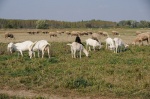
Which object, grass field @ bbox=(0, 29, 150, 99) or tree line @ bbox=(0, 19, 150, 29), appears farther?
tree line @ bbox=(0, 19, 150, 29)

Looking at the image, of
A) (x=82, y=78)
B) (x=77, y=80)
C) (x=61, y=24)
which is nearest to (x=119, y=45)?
(x=82, y=78)

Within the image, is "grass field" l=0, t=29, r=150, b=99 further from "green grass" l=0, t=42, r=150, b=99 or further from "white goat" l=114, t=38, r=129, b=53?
"white goat" l=114, t=38, r=129, b=53

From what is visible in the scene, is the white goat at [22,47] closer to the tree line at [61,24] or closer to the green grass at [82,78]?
the green grass at [82,78]

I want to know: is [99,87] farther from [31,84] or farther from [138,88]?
[31,84]

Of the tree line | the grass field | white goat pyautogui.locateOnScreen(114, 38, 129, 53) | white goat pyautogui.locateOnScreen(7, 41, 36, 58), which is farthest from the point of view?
the tree line

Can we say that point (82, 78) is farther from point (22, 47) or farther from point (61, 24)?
point (61, 24)

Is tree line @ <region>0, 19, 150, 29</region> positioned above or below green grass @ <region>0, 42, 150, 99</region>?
above

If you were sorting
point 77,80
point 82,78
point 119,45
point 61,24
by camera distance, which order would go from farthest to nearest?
1. point 61,24
2. point 119,45
3. point 82,78
4. point 77,80

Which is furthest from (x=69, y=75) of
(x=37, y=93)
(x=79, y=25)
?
(x=79, y=25)

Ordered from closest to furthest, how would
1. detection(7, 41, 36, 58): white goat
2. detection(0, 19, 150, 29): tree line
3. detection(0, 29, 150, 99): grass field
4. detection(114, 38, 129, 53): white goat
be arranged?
detection(0, 29, 150, 99): grass field
detection(7, 41, 36, 58): white goat
detection(114, 38, 129, 53): white goat
detection(0, 19, 150, 29): tree line

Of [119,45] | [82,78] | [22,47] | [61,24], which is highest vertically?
[61,24]

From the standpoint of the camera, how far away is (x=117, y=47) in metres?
25.5

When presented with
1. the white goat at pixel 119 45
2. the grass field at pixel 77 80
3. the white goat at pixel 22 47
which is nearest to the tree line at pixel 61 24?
the white goat at pixel 119 45

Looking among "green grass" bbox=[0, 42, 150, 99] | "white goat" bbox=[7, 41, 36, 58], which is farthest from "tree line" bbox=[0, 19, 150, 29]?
"green grass" bbox=[0, 42, 150, 99]
